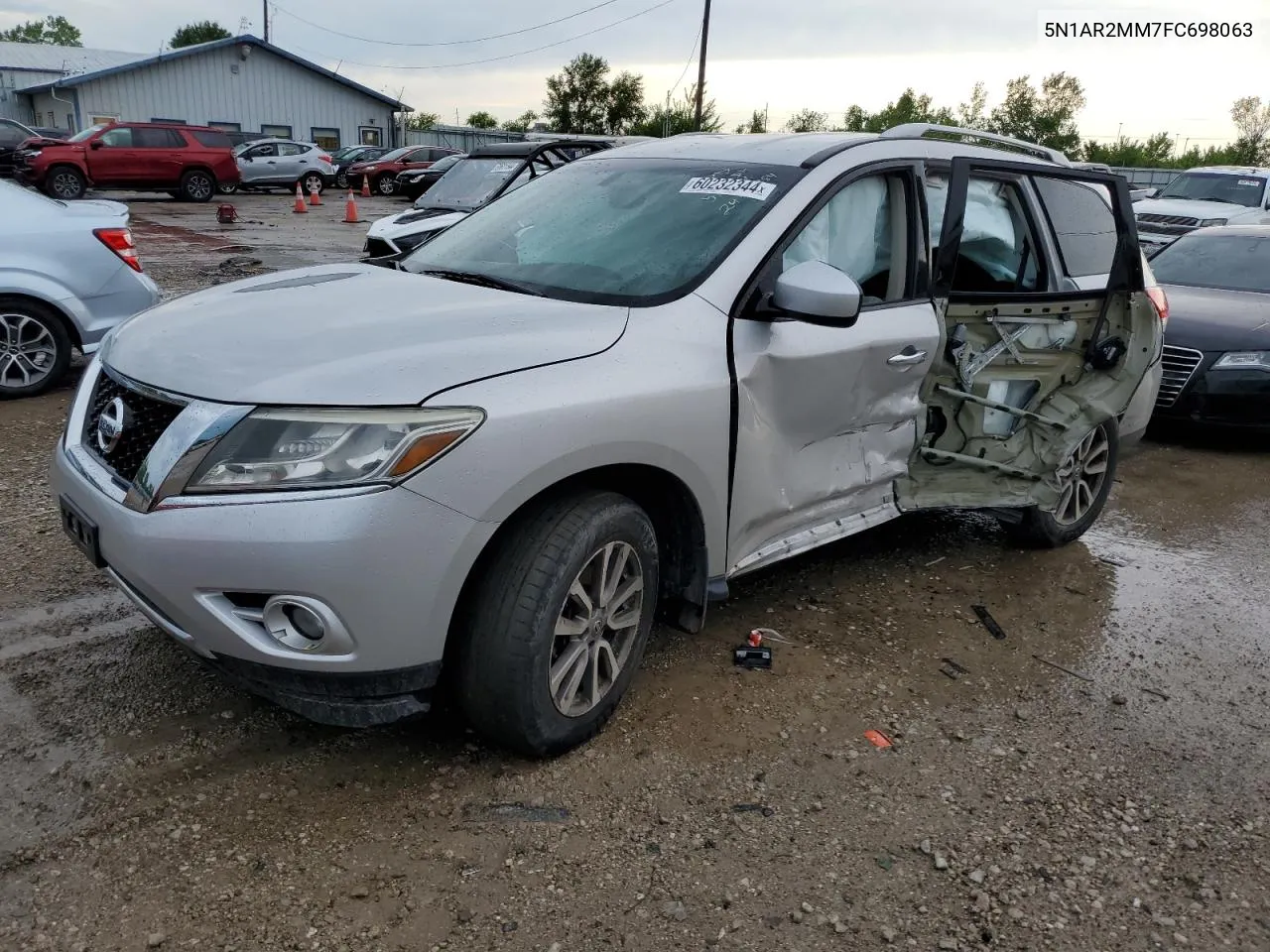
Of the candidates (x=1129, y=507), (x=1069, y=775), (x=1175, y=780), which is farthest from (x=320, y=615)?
(x=1129, y=507)

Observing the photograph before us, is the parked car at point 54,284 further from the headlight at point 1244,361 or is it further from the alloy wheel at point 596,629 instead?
the headlight at point 1244,361

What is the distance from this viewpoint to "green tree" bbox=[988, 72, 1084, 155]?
1667 inches

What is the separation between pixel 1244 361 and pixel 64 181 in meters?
24.3

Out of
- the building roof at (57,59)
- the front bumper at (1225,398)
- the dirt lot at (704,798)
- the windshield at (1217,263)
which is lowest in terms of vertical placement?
the dirt lot at (704,798)

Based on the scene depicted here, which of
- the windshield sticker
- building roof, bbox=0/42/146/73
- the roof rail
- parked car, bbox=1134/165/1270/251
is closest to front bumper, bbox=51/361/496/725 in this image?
the windshield sticker

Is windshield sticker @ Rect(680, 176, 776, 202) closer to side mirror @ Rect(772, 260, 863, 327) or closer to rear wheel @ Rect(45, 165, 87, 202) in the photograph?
side mirror @ Rect(772, 260, 863, 327)

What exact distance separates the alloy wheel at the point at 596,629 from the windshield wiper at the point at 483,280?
886 mm

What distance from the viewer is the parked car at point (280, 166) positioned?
1109 inches

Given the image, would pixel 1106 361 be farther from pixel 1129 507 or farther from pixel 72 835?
pixel 72 835

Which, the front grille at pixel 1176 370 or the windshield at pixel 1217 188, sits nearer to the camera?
the front grille at pixel 1176 370

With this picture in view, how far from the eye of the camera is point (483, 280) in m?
3.26

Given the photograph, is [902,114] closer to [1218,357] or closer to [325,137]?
[325,137]

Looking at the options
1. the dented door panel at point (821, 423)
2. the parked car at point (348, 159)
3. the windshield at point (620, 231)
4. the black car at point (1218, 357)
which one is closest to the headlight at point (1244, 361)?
the black car at point (1218, 357)

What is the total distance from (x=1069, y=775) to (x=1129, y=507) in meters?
3.14
